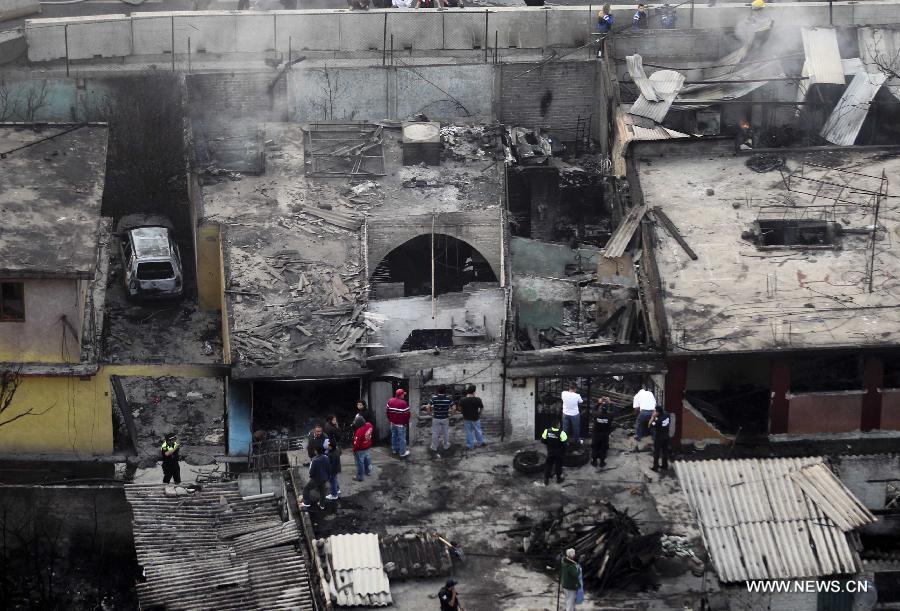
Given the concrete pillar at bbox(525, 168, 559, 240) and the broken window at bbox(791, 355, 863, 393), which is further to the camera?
the concrete pillar at bbox(525, 168, 559, 240)

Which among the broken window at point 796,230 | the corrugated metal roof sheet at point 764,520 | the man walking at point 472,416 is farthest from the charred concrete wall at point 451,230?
the corrugated metal roof sheet at point 764,520

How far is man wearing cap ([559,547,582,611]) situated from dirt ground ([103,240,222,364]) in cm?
1373

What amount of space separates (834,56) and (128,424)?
19262 mm

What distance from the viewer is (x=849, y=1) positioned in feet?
154

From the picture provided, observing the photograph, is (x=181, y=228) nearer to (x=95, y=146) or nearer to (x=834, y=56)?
Answer: (x=95, y=146)

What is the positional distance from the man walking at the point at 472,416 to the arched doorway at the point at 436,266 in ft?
21.7

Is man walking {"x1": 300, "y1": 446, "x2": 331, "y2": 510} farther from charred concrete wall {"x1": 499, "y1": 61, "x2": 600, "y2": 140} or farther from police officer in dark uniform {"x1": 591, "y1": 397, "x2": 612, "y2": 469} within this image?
charred concrete wall {"x1": 499, "y1": 61, "x2": 600, "y2": 140}

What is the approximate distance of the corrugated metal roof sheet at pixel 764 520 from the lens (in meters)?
29.4

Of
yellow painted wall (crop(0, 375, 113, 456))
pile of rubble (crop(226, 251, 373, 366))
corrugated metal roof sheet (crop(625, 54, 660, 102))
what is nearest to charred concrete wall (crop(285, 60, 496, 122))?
corrugated metal roof sheet (crop(625, 54, 660, 102))

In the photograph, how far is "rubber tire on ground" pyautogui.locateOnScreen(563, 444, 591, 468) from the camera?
32531 mm

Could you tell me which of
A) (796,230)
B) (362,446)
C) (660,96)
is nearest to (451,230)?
(660,96)

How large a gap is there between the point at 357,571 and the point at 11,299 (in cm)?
897

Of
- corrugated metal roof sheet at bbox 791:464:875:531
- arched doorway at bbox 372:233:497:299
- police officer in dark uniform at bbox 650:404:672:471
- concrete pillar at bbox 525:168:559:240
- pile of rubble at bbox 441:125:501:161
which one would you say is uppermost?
pile of rubble at bbox 441:125:501:161

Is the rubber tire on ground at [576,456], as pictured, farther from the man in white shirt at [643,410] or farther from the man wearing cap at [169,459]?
the man wearing cap at [169,459]
